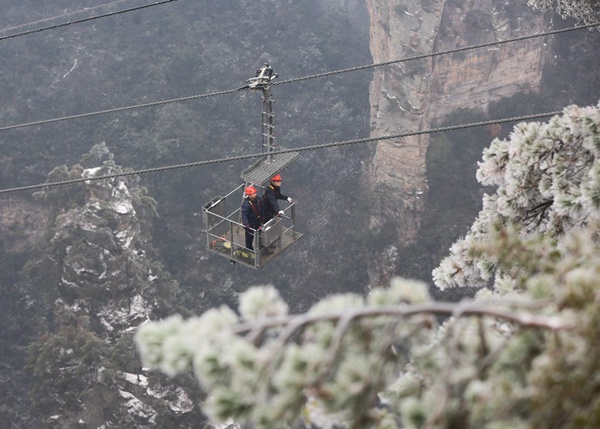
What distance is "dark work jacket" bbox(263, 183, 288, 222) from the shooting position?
487 inches

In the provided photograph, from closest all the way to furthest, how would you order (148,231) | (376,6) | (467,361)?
1. (467,361)
2. (148,231)
3. (376,6)

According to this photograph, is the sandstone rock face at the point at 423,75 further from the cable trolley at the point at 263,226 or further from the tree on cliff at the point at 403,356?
the tree on cliff at the point at 403,356

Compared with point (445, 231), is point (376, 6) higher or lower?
higher

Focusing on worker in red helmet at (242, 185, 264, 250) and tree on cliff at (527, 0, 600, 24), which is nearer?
worker in red helmet at (242, 185, 264, 250)

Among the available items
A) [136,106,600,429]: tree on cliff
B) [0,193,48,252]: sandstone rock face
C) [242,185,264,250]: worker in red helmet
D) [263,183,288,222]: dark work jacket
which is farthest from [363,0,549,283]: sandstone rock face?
[136,106,600,429]: tree on cliff

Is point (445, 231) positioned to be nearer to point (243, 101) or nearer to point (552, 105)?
point (552, 105)

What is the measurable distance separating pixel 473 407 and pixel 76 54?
3926 cm

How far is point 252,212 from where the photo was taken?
12453 millimetres

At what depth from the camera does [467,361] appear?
3496 millimetres

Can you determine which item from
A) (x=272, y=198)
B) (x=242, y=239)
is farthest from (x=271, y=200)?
(x=242, y=239)

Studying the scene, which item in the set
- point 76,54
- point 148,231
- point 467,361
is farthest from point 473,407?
point 76,54

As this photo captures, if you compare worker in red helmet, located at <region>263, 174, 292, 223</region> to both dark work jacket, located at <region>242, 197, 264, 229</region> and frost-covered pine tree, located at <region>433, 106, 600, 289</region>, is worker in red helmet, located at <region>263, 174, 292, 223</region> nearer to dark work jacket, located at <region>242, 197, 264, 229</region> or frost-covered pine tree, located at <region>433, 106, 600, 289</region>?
dark work jacket, located at <region>242, 197, 264, 229</region>

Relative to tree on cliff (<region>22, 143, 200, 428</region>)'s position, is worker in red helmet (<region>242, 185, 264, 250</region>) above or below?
above

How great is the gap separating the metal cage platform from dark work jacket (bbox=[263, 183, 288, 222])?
108 millimetres
